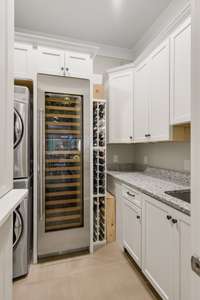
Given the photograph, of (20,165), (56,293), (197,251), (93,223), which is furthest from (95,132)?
(197,251)

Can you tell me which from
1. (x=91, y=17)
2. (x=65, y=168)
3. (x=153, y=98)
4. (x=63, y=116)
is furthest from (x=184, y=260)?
(x=91, y=17)

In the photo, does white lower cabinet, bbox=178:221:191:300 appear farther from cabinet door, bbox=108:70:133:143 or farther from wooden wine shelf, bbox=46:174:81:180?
cabinet door, bbox=108:70:133:143

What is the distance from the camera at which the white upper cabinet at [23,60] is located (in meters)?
2.08

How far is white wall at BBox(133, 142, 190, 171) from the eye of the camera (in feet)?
7.10

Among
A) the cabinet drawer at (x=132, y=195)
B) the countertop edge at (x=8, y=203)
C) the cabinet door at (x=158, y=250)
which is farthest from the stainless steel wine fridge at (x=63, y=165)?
the countertop edge at (x=8, y=203)

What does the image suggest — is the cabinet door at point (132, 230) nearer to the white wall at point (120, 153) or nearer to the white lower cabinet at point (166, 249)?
the white lower cabinet at point (166, 249)

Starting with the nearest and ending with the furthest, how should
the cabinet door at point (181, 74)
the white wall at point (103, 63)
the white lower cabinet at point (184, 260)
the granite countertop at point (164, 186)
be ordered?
1. the white lower cabinet at point (184, 260)
2. the granite countertop at point (164, 186)
3. the cabinet door at point (181, 74)
4. the white wall at point (103, 63)

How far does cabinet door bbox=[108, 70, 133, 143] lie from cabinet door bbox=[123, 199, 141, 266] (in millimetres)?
1034

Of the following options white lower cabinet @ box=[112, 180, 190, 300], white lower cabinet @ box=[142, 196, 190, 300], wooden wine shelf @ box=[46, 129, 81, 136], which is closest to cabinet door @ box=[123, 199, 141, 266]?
white lower cabinet @ box=[112, 180, 190, 300]

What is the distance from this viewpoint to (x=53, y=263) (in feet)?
6.87

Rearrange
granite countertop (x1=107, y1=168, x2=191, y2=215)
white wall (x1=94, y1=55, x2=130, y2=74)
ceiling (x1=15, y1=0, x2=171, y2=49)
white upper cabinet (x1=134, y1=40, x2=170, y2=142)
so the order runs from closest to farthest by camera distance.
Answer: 1. granite countertop (x1=107, y1=168, x2=191, y2=215)
2. white upper cabinet (x1=134, y1=40, x2=170, y2=142)
3. ceiling (x1=15, y1=0, x2=171, y2=49)
4. white wall (x1=94, y1=55, x2=130, y2=74)

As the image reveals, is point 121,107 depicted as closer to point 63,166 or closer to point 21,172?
point 63,166

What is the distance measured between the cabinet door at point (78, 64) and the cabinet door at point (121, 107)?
2.17ft

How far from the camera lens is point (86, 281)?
182 centimetres
